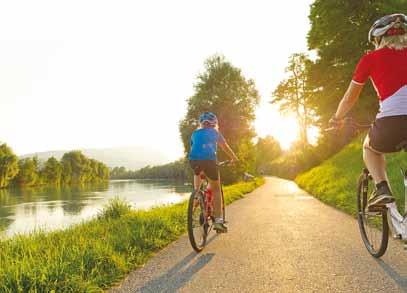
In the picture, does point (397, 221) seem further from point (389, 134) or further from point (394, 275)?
point (389, 134)

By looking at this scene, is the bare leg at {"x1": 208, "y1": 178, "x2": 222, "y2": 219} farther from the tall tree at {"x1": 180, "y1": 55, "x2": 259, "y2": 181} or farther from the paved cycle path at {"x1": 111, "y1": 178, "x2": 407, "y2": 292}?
the tall tree at {"x1": 180, "y1": 55, "x2": 259, "y2": 181}

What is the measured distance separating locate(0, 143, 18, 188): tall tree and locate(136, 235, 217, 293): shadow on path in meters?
78.1

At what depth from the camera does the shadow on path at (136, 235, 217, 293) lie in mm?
3584

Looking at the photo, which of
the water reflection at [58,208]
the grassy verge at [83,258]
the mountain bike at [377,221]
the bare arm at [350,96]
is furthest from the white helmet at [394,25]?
the water reflection at [58,208]

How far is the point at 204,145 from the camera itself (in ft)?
18.6

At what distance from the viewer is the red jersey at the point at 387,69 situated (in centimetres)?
320

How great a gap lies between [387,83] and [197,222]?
3.35 m

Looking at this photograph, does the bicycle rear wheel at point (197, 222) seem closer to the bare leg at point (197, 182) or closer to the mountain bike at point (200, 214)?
the mountain bike at point (200, 214)

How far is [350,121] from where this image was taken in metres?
3.88

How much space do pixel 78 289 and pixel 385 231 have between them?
3.39 metres

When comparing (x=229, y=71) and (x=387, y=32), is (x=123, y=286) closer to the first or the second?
(x=387, y=32)

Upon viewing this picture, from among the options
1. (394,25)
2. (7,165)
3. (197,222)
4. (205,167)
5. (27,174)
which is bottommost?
(197,222)

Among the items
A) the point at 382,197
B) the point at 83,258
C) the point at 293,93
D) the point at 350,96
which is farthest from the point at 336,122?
the point at 293,93

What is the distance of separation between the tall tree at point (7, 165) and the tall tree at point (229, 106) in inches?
2253
